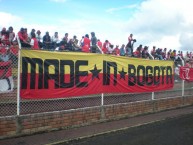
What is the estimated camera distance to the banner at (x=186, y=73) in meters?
16.9

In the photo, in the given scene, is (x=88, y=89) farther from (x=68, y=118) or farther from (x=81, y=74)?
(x=68, y=118)

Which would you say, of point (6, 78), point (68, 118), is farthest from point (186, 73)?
point (6, 78)

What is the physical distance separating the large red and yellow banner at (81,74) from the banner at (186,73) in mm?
2374

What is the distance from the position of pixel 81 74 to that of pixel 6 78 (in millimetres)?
2835

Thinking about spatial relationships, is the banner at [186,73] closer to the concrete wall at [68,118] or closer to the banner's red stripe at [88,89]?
the banner's red stripe at [88,89]

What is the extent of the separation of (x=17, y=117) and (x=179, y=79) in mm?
10006

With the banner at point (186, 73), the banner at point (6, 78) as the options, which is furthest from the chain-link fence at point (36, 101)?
the banner at point (186, 73)

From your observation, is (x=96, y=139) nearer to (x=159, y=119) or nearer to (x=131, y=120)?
(x=131, y=120)

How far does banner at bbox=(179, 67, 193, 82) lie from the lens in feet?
55.3

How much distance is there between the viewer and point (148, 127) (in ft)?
36.0

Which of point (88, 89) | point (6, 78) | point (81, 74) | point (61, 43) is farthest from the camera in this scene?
point (61, 43)

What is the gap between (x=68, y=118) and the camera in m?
10.5

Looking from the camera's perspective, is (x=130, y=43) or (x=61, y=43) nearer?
(x=61, y=43)

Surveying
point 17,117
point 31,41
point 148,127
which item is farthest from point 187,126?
point 31,41
